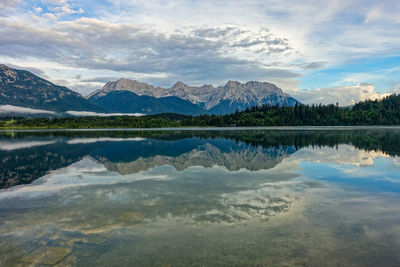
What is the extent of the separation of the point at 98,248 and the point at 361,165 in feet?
119

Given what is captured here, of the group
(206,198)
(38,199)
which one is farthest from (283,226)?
(38,199)

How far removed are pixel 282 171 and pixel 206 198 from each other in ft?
49.7

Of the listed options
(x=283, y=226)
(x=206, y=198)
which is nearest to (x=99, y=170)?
(x=206, y=198)

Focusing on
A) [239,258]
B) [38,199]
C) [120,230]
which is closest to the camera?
[239,258]

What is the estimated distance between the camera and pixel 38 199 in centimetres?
2200

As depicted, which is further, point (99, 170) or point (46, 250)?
point (99, 170)

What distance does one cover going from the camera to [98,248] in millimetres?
12969

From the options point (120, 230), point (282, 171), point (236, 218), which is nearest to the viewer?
point (120, 230)

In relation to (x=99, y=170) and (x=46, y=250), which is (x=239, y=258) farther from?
(x=99, y=170)

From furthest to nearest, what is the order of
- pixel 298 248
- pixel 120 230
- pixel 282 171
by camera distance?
pixel 282 171
pixel 120 230
pixel 298 248

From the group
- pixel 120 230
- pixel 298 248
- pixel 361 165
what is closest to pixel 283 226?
pixel 298 248

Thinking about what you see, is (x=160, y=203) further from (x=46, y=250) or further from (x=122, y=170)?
(x=122, y=170)

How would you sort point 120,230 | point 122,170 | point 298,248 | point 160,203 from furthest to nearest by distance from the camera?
point 122,170 → point 160,203 → point 120,230 → point 298,248

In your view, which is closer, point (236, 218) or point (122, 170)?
point (236, 218)
